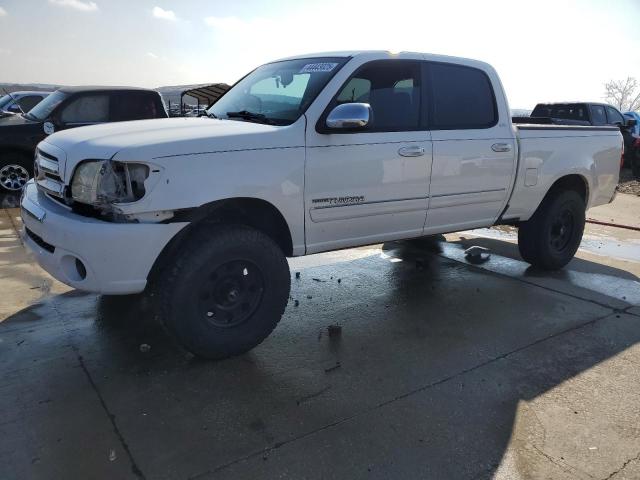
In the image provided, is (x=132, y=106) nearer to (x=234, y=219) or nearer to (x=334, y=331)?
(x=234, y=219)

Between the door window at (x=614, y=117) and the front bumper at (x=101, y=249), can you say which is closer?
the front bumper at (x=101, y=249)

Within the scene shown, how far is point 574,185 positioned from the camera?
5.41m

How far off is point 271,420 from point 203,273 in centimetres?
94

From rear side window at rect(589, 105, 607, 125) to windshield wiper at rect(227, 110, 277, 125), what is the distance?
12.3m

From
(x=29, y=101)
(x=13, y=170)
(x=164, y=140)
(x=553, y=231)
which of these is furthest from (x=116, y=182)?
(x=29, y=101)

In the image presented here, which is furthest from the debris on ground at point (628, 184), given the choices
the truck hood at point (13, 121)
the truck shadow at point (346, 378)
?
the truck hood at point (13, 121)

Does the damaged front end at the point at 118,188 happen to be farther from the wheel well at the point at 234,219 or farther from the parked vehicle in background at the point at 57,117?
the parked vehicle in background at the point at 57,117

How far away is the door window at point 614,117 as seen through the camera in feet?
46.6

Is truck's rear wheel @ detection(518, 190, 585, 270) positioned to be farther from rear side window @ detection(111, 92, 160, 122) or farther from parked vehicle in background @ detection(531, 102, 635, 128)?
parked vehicle in background @ detection(531, 102, 635, 128)

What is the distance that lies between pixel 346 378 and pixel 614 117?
573 inches

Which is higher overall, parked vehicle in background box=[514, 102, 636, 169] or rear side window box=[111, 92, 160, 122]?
rear side window box=[111, 92, 160, 122]

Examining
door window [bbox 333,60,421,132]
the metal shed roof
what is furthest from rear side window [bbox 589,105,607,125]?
the metal shed roof

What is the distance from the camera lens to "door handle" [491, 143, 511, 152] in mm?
4412

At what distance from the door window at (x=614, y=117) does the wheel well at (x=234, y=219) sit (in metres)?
13.9
